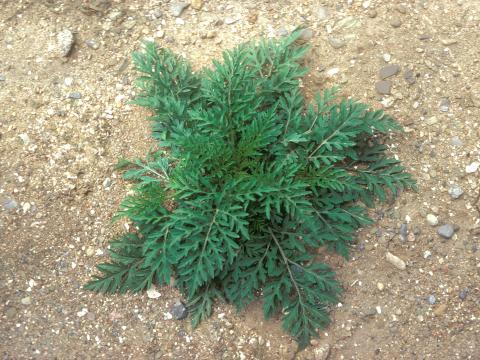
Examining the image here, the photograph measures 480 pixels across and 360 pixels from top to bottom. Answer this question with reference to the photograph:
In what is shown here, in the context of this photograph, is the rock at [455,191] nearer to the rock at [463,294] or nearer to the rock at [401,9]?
the rock at [463,294]

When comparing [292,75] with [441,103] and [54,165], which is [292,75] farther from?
[54,165]

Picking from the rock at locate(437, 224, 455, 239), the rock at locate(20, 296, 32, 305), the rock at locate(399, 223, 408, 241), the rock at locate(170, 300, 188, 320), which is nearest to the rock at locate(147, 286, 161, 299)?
the rock at locate(170, 300, 188, 320)

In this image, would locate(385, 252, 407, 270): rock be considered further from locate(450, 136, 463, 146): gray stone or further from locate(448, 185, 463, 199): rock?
locate(450, 136, 463, 146): gray stone

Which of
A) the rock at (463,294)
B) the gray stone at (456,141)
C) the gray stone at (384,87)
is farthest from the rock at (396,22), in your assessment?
the rock at (463,294)

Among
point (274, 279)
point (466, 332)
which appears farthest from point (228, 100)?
point (466, 332)

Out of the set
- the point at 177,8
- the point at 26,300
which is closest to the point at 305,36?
the point at 177,8
